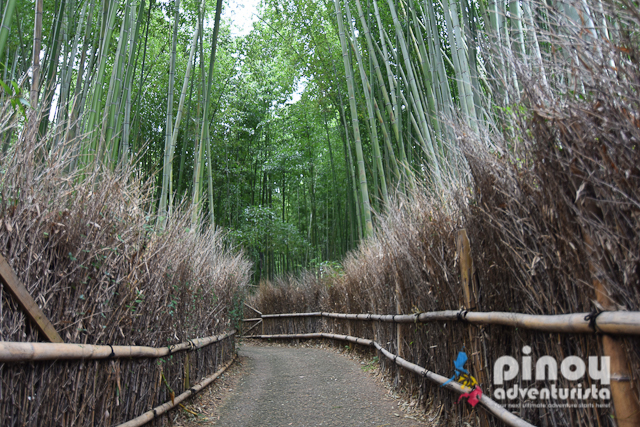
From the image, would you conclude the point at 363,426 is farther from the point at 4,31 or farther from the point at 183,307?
the point at 4,31

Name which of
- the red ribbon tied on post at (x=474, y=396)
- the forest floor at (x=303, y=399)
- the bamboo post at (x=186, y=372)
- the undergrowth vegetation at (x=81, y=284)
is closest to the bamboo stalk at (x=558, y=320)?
the red ribbon tied on post at (x=474, y=396)

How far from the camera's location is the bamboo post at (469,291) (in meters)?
2.56

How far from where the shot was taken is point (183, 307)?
394 centimetres

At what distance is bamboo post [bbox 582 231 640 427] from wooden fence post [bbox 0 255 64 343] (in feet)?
6.66

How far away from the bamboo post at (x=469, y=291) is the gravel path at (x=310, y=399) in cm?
96

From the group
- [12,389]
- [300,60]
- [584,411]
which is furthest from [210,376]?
[300,60]

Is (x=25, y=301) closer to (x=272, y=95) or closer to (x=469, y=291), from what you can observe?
(x=469, y=291)

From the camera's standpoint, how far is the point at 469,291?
265cm

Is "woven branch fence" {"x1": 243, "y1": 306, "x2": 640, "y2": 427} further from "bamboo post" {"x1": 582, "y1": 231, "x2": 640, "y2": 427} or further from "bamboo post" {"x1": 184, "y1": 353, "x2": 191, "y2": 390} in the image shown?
"bamboo post" {"x1": 184, "y1": 353, "x2": 191, "y2": 390}

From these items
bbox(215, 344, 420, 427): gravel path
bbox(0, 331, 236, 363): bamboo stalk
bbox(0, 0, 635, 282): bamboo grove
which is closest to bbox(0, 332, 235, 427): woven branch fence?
bbox(0, 331, 236, 363): bamboo stalk

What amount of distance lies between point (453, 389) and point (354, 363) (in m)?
3.75

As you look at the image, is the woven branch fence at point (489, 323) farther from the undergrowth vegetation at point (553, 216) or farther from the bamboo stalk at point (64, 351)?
the bamboo stalk at point (64, 351)

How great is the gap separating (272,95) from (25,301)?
12.4 metres

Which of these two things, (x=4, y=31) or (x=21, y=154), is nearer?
(x=21, y=154)
